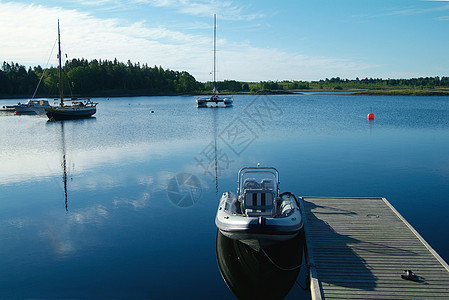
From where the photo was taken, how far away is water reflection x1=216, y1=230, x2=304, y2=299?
892 centimetres

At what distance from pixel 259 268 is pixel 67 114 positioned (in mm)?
44248

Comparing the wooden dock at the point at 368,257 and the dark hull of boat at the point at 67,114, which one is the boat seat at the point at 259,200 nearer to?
the wooden dock at the point at 368,257

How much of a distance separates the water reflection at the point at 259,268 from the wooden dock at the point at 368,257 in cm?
78

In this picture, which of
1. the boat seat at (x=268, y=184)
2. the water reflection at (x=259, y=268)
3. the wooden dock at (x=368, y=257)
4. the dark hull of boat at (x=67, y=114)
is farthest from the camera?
the dark hull of boat at (x=67, y=114)

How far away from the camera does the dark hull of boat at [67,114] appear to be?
46422mm

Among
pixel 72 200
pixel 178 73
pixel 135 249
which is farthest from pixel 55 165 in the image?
pixel 178 73

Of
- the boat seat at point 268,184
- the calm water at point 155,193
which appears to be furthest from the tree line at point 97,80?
the boat seat at point 268,184

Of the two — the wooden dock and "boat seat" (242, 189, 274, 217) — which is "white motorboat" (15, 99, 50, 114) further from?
the wooden dock

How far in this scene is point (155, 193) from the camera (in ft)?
51.8

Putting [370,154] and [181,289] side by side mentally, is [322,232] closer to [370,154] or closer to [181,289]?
[181,289]

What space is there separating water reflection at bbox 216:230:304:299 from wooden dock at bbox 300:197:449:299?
78cm

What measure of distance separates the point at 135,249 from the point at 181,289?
102 inches

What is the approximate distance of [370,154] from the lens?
77.0 feet

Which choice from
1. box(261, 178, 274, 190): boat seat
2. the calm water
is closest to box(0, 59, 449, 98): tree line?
the calm water
